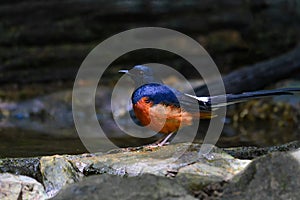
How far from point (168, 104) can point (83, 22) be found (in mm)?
5405

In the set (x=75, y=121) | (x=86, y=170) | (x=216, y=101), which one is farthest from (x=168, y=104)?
(x=75, y=121)

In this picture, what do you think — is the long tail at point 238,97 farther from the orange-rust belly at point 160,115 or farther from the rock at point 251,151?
the rock at point 251,151

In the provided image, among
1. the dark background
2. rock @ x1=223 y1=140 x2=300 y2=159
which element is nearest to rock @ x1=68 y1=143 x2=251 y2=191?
rock @ x1=223 y1=140 x2=300 y2=159

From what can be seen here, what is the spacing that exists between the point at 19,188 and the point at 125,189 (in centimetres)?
76

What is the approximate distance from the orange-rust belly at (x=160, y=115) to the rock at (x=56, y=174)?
81cm

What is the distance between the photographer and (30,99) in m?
8.85

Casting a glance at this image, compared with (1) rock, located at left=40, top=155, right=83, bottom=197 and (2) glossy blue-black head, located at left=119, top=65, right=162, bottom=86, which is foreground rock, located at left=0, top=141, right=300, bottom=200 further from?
(2) glossy blue-black head, located at left=119, top=65, right=162, bottom=86

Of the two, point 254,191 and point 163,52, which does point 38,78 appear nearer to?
point 163,52

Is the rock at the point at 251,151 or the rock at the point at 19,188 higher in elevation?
the rock at the point at 251,151

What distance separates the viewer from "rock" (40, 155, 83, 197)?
3.54m

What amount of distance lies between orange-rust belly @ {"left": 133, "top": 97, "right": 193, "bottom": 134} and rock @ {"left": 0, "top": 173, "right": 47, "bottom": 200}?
1070mm

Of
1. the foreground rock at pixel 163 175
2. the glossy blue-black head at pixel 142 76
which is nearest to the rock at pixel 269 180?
the foreground rock at pixel 163 175

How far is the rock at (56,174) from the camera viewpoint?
354 cm

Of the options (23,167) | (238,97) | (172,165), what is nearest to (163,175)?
(172,165)
